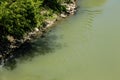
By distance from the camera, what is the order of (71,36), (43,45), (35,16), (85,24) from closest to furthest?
(35,16) < (43,45) < (71,36) < (85,24)

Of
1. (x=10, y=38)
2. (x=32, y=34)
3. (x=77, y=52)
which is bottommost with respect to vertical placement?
(x=77, y=52)

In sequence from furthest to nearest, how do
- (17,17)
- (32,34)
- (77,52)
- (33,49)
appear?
(32,34) < (33,49) < (77,52) < (17,17)

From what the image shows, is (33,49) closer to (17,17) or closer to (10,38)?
(10,38)

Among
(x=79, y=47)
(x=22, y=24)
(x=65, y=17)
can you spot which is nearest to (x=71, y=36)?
(x=79, y=47)

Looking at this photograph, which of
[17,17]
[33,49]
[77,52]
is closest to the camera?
[17,17]

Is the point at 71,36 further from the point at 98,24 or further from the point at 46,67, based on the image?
the point at 46,67

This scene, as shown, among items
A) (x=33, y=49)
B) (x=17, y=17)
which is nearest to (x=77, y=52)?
(x=33, y=49)

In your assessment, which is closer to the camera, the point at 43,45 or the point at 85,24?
the point at 43,45
